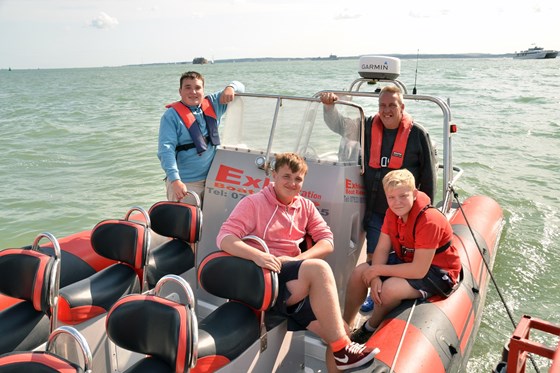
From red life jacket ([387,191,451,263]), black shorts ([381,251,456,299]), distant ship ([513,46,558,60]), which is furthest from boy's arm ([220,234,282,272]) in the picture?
distant ship ([513,46,558,60])

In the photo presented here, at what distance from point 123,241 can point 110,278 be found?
0.23 meters

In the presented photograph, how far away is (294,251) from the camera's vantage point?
269 cm

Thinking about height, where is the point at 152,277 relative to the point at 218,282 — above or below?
below

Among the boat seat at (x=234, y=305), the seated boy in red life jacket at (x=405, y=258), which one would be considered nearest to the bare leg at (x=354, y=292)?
the seated boy in red life jacket at (x=405, y=258)

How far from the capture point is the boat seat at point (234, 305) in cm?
220

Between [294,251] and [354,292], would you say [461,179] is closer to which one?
[354,292]

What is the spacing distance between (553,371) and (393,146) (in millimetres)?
1567

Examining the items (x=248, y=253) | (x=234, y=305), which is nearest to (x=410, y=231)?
(x=248, y=253)

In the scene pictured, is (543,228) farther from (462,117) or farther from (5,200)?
(462,117)

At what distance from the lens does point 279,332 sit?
2.59 meters

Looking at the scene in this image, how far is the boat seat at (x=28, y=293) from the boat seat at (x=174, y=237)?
697mm

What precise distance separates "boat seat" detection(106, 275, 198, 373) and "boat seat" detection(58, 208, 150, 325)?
770 millimetres

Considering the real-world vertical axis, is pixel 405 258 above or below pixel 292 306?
above

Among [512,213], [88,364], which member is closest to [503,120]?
[512,213]
